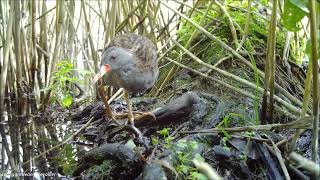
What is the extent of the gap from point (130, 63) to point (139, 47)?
8.9 inches

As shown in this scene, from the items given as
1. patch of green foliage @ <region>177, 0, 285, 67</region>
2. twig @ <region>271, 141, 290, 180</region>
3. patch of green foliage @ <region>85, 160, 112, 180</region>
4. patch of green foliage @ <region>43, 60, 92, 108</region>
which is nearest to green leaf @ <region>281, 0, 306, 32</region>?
twig @ <region>271, 141, 290, 180</region>

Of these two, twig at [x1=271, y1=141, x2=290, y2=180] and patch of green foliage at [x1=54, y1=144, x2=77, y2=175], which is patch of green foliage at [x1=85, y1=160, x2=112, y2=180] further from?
twig at [x1=271, y1=141, x2=290, y2=180]

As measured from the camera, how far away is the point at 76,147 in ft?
10.9

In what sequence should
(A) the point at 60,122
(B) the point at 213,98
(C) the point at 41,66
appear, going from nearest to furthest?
(B) the point at 213,98, (A) the point at 60,122, (C) the point at 41,66

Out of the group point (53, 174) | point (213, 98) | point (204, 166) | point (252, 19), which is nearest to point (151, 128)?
point (213, 98)

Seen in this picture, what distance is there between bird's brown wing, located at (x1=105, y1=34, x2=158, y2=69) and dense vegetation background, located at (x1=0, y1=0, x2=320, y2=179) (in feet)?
1.10

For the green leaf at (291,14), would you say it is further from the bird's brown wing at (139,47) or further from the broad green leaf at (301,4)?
the bird's brown wing at (139,47)

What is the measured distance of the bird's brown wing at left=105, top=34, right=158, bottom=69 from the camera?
11.4 ft

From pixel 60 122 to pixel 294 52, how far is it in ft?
8.06

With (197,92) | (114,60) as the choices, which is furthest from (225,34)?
(114,60)

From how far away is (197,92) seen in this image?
3441mm

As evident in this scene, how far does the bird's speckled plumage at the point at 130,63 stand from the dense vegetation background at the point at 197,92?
346 millimetres

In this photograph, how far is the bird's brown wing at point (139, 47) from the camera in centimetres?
347

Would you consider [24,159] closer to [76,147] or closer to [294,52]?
[76,147]
